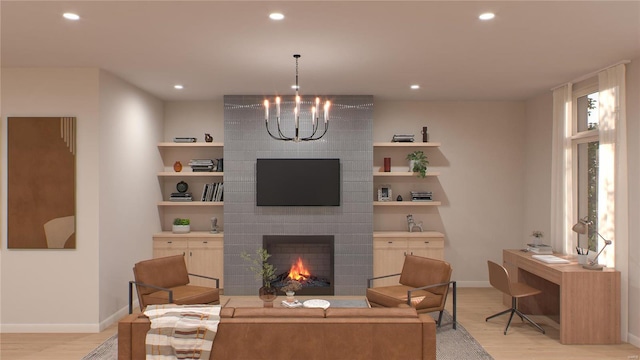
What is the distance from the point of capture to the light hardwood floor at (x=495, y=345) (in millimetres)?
4641

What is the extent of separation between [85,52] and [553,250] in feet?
19.7

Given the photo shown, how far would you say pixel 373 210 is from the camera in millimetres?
7402

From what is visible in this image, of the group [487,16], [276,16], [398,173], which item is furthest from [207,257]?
[487,16]

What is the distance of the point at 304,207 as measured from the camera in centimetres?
703

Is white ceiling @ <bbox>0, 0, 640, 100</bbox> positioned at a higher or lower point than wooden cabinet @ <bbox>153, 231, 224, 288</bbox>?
higher

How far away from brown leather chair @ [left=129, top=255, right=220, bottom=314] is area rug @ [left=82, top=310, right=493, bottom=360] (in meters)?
0.49

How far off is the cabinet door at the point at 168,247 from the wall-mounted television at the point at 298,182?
130 centimetres

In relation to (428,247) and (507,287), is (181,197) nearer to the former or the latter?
(428,247)

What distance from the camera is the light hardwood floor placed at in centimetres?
464

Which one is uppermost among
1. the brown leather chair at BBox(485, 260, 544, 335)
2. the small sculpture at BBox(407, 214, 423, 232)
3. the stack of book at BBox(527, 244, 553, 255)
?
the small sculpture at BBox(407, 214, 423, 232)

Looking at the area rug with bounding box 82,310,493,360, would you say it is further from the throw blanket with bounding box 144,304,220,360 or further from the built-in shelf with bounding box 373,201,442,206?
the built-in shelf with bounding box 373,201,442,206

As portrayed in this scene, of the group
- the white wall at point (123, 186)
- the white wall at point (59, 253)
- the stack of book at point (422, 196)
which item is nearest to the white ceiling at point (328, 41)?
the white wall at point (59, 253)

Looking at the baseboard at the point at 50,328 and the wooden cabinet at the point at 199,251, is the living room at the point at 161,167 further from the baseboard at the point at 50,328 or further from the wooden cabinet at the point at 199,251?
the wooden cabinet at the point at 199,251

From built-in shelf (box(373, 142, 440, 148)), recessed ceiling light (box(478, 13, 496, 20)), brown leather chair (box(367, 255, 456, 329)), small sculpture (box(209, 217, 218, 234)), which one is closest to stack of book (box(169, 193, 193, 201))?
small sculpture (box(209, 217, 218, 234))
